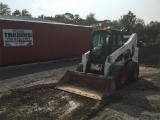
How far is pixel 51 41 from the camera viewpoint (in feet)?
49.5

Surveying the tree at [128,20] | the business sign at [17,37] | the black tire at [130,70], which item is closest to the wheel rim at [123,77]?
the black tire at [130,70]

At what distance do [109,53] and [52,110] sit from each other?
304 centimetres

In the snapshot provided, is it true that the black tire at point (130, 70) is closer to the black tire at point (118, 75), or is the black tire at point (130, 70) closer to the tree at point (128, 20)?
the black tire at point (118, 75)

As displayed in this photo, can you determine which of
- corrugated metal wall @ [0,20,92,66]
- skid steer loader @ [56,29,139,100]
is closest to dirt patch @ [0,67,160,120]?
skid steer loader @ [56,29,139,100]

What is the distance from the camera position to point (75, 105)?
19.6ft

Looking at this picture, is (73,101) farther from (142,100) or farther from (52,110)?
(142,100)

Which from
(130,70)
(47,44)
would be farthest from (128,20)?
(130,70)

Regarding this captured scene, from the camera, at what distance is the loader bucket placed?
257 inches

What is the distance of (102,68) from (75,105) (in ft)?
6.46

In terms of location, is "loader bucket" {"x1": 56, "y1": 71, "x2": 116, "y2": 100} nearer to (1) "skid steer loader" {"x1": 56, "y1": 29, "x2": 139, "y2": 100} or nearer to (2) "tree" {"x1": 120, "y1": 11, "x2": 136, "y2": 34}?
(1) "skid steer loader" {"x1": 56, "y1": 29, "x2": 139, "y2": 100}

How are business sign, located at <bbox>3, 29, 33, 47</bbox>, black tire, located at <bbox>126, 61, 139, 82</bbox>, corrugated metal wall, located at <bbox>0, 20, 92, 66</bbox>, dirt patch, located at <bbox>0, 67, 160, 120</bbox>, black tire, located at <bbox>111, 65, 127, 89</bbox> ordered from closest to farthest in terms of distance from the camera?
1. dirt patch, located at <bbox>0, 67, 160, 120</bbox>
2. black tire, located at <bbox>111, 65, 127, 89</bbox>
3. black tire, located at <bbox>126, 61, 139, 82</bbox>
4. business sign, located at <bbox>3, 29, 33, 47</bbox>
5. corrugated metal wall, located at <bbox>0, 20, 92, 66</bbox>

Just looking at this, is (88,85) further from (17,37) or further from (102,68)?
(17,37)

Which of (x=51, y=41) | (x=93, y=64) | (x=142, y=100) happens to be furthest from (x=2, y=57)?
(x=142, y=100)

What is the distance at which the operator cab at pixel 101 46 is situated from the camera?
24.6ft
